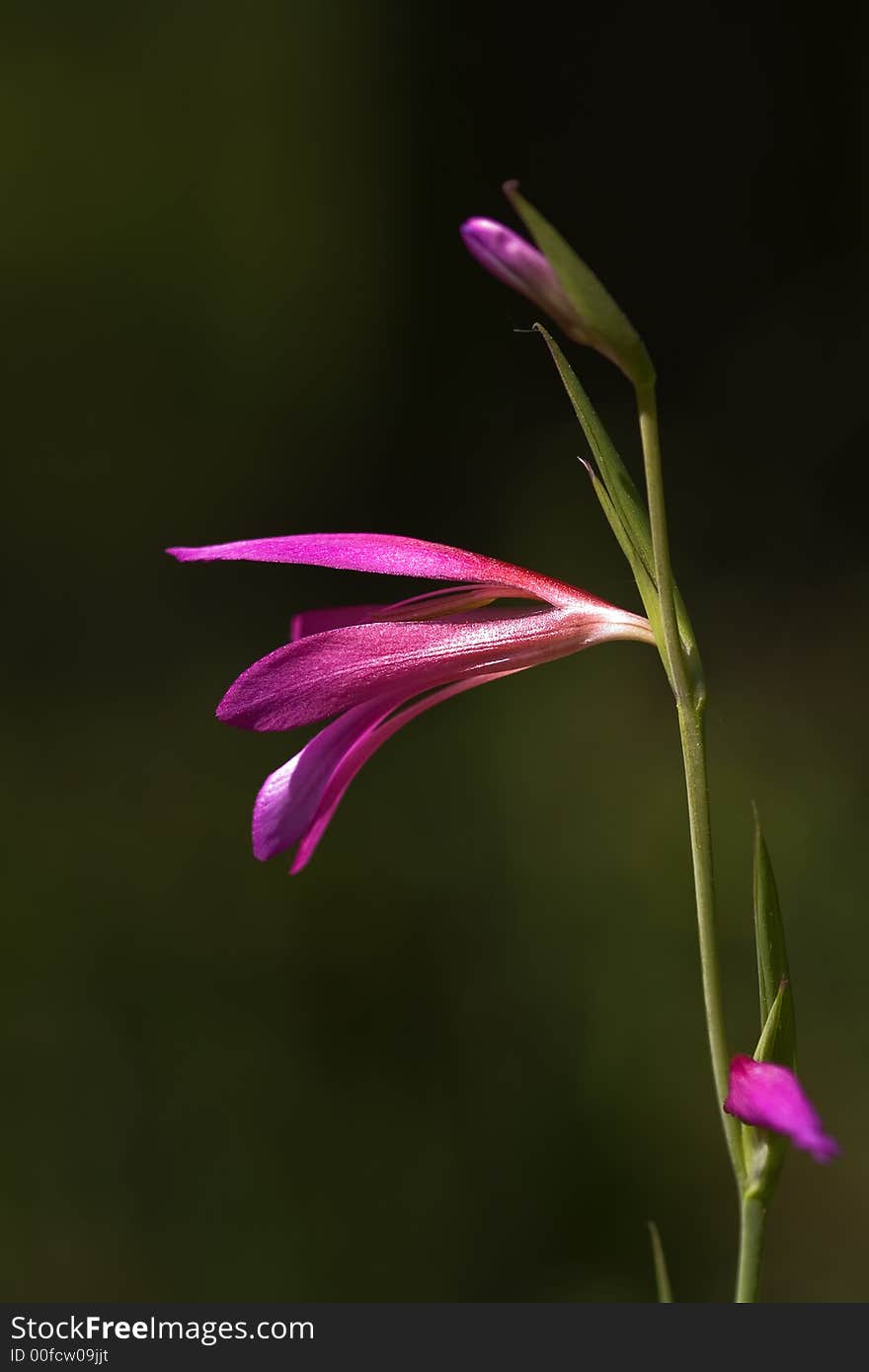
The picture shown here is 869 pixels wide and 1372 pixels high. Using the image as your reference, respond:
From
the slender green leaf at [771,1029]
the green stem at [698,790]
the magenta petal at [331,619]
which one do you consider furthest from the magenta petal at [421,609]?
the slender green leaf at [771,1029]

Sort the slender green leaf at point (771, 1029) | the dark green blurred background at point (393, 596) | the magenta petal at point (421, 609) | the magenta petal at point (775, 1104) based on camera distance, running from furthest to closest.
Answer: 1. the dark green blurred background at point (393, 596)
2. the magenta petal at point (421, 609)
3. the slender green leaf at point (771, 1029)
4. the magenta petal at point (775, 1104)

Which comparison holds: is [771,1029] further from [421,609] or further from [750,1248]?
[421,609]

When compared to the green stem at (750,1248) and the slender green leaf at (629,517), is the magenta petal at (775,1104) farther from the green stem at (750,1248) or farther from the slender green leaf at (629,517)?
the slender green leaf at (629,517)

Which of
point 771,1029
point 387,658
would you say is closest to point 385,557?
point 387,658

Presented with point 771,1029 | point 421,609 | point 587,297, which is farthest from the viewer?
point 421,609

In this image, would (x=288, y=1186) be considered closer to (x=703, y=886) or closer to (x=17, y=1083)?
(x=17, y=1083)

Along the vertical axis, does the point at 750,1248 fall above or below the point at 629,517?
below

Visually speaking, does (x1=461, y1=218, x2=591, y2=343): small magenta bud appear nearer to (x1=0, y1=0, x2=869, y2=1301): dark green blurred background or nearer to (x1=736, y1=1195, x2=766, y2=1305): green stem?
(x1=736, y1=1195, x2=766, y2=1305): green stem
